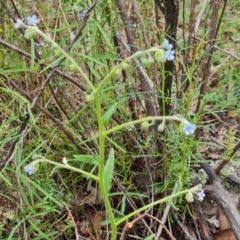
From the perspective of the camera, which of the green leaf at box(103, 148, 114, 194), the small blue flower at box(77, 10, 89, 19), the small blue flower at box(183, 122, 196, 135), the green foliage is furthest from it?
the green foliage

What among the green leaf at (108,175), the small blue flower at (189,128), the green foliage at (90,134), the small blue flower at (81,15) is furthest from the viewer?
the green foliage at (90,134)

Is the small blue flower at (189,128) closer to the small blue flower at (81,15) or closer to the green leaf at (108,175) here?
the green leaf at (108,175)

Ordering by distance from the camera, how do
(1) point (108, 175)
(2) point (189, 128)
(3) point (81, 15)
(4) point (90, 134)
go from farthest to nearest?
(4) point (90, 134) → (3) point (81, 15) → (1) point (108, 175) → (2) point (189, 128)

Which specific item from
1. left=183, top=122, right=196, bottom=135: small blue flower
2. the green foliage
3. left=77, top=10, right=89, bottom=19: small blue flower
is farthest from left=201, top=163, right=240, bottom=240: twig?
left=183, top=122, right=196, bottom=135: small blue flower

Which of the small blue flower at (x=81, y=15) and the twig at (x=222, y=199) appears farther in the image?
the twig at (x=222, y=199)

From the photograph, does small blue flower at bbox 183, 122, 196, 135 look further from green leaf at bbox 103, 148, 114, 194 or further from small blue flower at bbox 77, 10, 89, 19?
small blue flower at bbox 77, 10, 89, 19

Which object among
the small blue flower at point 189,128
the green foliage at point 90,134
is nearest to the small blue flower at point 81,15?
the green foliage at point 90,134

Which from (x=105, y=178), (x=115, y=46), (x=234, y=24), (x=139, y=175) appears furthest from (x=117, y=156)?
(x=234, y=24)

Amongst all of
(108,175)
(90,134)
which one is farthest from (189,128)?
(90,134)

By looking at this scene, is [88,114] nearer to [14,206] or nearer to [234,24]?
[14,206]

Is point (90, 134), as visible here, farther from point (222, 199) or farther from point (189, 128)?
point (189, 128)

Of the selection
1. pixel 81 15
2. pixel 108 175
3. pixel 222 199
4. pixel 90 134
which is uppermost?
pixel 81 15
